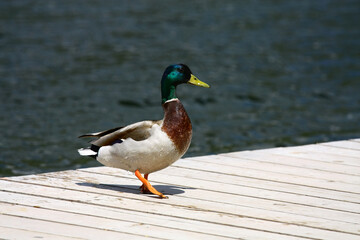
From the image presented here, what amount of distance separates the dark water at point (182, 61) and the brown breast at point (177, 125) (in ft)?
13.6

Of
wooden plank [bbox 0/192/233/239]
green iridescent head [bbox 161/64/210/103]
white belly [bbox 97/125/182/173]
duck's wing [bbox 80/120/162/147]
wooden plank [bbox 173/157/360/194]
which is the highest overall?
green iridescent head [bbox 161/64/210/103]

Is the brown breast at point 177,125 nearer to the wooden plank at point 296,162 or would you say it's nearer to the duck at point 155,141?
the duck at point 155,141

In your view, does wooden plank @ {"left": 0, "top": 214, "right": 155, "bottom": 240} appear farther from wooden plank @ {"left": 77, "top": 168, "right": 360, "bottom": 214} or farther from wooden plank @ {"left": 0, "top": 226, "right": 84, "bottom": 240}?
wooden plank @ {"left": 77, "top": 168, "right": 360, "bottom": 214}

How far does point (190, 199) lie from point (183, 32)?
46.5 feet

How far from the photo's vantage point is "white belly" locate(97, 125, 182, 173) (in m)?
4.70

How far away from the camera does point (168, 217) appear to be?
4406 mm

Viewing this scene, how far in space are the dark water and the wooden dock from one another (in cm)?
347

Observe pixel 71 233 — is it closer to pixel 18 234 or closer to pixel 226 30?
pixel 18 234

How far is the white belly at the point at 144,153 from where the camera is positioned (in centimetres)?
470

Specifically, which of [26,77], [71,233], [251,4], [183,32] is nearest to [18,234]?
[71,233]

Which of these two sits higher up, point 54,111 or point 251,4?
point 251,4

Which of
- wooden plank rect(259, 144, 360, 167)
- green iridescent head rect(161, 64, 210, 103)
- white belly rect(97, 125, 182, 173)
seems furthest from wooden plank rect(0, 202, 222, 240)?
wooden plank rect(259, 144, 360, 167)

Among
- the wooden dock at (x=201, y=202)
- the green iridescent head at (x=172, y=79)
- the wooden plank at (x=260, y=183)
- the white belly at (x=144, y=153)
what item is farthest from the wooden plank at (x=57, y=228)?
the wooden plank at (x=260, y=183)

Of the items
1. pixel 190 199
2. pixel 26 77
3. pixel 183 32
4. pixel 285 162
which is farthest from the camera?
pixel 183 32
